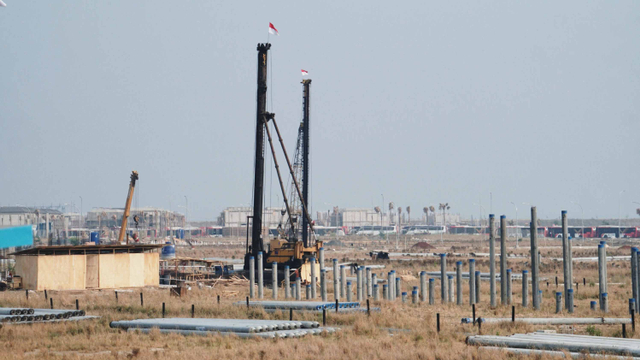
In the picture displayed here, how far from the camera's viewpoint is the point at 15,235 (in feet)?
57.7

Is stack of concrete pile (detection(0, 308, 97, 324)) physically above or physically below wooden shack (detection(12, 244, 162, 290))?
below

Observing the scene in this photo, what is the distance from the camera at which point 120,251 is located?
147 ft

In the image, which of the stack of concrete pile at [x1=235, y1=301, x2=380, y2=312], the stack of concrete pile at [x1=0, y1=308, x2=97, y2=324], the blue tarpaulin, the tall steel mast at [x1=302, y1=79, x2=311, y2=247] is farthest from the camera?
the tall steel mast at [x1=302, y1=79, x2=311, y2=247]

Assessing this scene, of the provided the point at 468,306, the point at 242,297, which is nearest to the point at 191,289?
the point at 242,297

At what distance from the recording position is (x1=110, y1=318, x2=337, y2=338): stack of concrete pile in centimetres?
2234

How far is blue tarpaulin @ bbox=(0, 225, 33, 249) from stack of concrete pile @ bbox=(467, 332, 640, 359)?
10378mm

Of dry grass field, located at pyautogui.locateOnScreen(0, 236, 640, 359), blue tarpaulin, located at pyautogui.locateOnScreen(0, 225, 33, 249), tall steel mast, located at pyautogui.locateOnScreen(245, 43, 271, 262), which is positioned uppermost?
A: tall steel mast, located at pyautogui.locateOnScreen(245, 43, 271, 262)

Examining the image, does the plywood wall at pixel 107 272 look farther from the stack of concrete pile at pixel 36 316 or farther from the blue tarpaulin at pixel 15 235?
the blue tarpaulin at pixel 15 235

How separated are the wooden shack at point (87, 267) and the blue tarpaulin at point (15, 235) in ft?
80.1

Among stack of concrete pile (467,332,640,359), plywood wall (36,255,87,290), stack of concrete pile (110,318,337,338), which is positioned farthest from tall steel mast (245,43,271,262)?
stack of concrete pile (467,332,640,359)

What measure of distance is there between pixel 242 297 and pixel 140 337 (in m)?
15.4

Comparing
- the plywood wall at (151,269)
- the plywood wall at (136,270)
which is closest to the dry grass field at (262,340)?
the plywood wall at (136,270)

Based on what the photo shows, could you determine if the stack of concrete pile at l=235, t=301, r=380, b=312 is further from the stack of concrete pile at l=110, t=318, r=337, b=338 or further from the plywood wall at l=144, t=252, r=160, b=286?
the plywood wall at l=144, t=252, r=160, b=286

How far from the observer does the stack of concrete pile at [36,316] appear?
85.0 ft
